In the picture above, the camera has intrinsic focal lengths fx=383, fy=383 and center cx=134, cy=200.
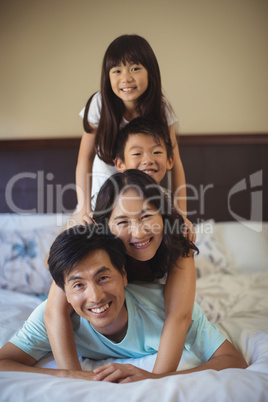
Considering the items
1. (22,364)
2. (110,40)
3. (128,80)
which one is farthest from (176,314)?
(110,40)

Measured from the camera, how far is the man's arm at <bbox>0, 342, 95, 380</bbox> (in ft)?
3.22

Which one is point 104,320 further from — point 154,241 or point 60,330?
point 154,241

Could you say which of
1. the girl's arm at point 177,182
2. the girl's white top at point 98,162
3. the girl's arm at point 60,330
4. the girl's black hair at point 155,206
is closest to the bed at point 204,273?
the girl's arm at point 60,330

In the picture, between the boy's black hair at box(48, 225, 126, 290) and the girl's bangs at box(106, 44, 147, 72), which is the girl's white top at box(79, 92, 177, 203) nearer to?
the girl's bangs at box(106, 44, 147, 72)

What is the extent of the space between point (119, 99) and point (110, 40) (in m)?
0.88

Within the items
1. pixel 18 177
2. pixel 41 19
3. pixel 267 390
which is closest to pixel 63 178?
pixel 18 177

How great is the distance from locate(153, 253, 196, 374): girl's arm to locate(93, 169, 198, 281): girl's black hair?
0.12ft

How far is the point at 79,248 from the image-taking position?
105 cm

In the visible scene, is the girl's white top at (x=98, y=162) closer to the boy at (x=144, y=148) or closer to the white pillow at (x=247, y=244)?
the boy at (x=144, y=148)

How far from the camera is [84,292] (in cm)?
102

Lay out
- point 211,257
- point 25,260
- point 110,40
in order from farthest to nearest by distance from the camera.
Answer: point 110,40
point 211,257
point 25,260

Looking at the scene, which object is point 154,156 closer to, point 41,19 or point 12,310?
point 12,310

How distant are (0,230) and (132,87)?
3.48 feet

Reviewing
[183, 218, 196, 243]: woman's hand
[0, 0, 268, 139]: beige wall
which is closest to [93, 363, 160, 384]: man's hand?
[183, 218, 196, 243]: woman's hand
